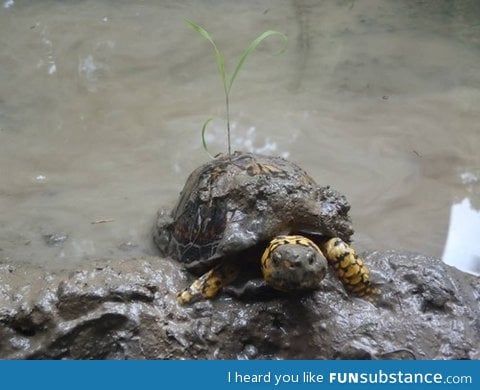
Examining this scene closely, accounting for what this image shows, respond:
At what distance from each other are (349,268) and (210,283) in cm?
72

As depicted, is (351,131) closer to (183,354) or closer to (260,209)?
(260,209)

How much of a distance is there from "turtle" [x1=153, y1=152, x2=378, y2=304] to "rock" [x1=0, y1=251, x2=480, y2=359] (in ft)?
0.36

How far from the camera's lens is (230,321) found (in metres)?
2.99

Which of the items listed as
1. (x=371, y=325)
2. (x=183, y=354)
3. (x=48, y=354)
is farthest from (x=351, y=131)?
(x=48, y=354)

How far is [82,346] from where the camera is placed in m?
2.86

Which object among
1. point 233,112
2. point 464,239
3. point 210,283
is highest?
point 210,283

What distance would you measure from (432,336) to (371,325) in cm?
30

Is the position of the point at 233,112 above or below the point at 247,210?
below

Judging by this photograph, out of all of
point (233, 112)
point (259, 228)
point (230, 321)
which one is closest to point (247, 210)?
point (259, 228)

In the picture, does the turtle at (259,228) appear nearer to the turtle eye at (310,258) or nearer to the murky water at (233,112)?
the turtle eye at (310,258)

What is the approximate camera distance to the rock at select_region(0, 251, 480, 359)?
112 inches

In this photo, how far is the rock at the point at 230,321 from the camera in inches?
112

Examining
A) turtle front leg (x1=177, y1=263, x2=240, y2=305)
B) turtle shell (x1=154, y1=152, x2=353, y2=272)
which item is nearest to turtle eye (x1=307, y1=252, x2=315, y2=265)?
turtle shell (x1=154, y1=152, x2=353, y2=272)

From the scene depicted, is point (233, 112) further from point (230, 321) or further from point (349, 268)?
point (230, 321)
